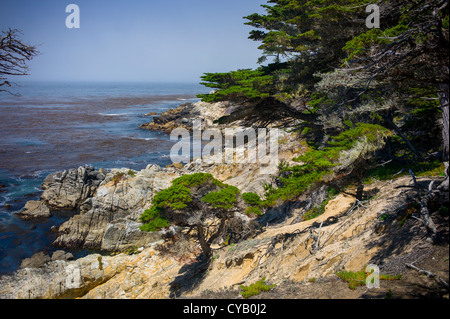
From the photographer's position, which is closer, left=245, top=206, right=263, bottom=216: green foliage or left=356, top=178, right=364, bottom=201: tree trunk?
left=356, top=178, right=364, bottom=201: tree trunk

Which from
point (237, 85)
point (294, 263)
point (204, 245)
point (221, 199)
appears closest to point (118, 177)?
point (204, 245)

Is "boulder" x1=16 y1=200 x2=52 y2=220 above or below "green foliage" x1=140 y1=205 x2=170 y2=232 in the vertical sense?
below

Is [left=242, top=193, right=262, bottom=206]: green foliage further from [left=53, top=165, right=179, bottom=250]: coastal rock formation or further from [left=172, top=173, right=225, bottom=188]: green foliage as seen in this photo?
[left=53, top=165, right=179, bottom=250]: coastal rock formation

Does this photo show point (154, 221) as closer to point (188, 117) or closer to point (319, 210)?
point (319, 210)

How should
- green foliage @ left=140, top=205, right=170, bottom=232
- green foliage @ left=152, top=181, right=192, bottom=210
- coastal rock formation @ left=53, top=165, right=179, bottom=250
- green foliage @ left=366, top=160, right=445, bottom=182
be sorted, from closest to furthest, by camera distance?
green foliage @ left=366, top=160, right=445, bottom=182, green foliage @ left=140, top=205, right=170, bottom=232, green foliage @ left=152, top=181, right=192, bottom=210, coastal rock formation @ left=53, top=165, right=179, bottom=250

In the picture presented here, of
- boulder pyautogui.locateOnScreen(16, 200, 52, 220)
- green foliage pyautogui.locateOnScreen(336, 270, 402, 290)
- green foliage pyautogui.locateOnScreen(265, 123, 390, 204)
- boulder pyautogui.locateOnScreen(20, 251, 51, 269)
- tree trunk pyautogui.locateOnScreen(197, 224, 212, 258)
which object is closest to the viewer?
green foliage pyautogui.locateOnScreen(336, 270, 402, 290)

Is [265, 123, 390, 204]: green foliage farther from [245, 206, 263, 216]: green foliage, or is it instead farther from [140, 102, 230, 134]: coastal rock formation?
[140, 102, 230, 134]: coastal rock formation

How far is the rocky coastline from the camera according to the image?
5.80 metres

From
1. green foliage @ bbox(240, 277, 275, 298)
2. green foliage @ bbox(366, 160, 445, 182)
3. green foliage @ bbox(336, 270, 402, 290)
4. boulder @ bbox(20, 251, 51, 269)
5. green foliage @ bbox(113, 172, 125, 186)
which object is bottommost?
boulder @ bbox(20, 251, 51, 269)

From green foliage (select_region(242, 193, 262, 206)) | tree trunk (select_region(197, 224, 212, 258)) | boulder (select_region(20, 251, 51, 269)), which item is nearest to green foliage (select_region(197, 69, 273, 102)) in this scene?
green foliage (select_region(242, 193, 262, 206))

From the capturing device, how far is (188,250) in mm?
11047

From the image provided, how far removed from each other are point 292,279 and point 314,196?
555 cm
